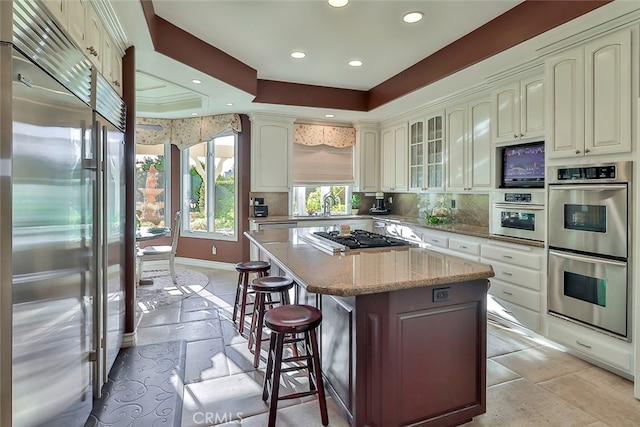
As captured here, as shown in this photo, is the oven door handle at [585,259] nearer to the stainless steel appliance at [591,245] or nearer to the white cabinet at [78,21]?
the stainless steel appliance at [591,245]

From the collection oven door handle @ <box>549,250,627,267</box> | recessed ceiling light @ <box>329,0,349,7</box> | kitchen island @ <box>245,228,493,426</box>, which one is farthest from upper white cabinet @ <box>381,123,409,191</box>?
kitchen island @ <box>245,228,493,426</box>

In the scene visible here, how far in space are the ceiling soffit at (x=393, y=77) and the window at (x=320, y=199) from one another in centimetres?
157

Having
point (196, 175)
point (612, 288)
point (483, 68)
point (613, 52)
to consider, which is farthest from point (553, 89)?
point (196, 175)

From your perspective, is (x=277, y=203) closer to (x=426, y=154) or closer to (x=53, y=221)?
(x=426, y=154)

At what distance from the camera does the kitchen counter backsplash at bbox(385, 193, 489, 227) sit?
439cm

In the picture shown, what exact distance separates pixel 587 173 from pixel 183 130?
5.60 metres

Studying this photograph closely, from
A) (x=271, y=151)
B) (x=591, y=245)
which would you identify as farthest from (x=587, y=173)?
(x=271, y=151)

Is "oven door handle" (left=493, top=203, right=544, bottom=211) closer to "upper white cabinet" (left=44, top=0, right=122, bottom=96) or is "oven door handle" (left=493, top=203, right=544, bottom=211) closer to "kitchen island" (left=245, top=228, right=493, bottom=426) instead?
"kitchen island" (left=245, top=228, right=493, bottom=426)

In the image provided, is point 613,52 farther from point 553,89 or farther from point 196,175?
point 196,175

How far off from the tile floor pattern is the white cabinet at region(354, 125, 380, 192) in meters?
3.25

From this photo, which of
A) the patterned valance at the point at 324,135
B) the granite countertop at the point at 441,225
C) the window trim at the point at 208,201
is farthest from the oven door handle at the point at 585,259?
the window trim at the point at 208,201

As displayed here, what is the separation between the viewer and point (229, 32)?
3270mm

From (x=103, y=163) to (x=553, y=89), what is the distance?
338 cm

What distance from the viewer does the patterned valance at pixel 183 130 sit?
5.70 metres
